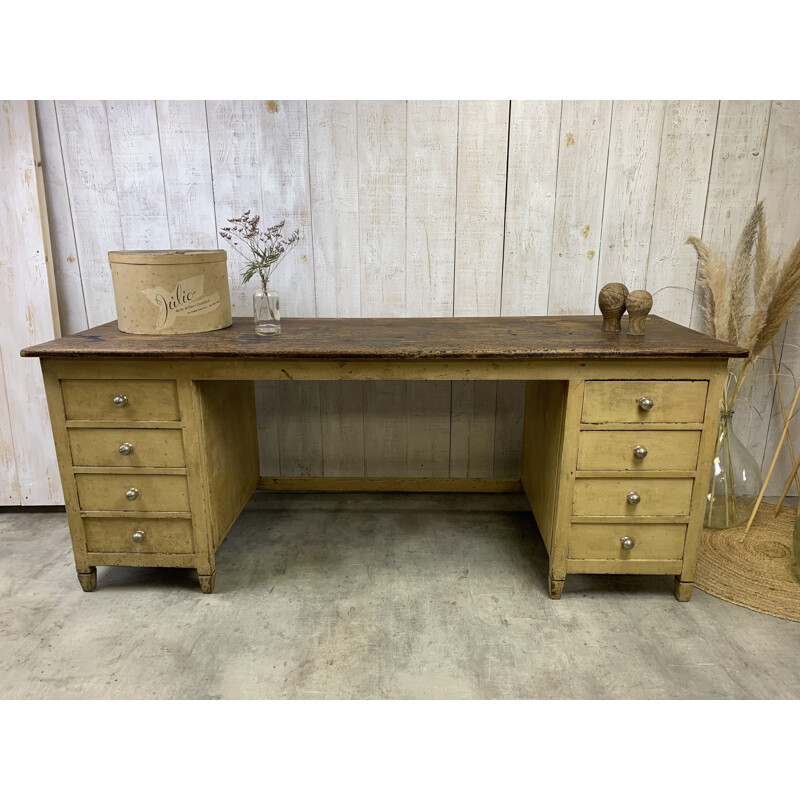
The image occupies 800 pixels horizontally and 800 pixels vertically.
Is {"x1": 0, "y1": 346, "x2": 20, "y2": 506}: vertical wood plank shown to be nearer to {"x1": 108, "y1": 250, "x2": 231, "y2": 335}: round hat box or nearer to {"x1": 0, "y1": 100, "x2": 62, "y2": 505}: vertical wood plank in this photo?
{"x1": 0, "y1": 100, "x2": 62, "y2": 505}: vertical wood plank

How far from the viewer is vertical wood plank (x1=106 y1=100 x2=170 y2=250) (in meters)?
2.33

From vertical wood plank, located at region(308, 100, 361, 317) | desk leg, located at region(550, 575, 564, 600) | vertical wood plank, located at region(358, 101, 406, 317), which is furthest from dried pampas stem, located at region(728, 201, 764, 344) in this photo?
vertical wood plank, located at region(308, 100, 361, 317)

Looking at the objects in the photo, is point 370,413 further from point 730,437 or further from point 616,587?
point 730,437

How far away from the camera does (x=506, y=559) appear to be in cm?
225

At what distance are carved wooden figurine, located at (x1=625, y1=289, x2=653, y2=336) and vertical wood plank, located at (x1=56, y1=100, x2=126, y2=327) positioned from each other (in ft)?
6.61

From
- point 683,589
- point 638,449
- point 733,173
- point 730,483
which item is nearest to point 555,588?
point 683,589

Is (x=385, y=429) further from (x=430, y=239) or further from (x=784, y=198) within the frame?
(x=784, y=198)

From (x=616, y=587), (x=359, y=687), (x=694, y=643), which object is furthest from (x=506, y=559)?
(x=359, y=687)

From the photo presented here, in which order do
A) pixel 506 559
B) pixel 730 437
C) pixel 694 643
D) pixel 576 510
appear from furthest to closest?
pixel 730 437 → pixel 506 559 → pixel 576 510 → pixel 694 643

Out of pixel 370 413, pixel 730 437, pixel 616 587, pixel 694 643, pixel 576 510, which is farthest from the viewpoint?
pixel 370 413

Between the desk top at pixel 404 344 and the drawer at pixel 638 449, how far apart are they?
10.0 inches

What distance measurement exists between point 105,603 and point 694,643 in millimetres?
1910

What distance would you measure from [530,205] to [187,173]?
4.58 ft

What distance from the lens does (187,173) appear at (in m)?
2.39
